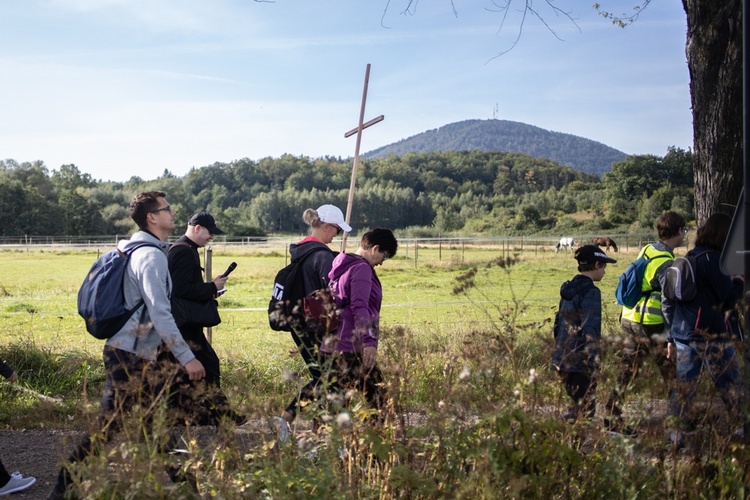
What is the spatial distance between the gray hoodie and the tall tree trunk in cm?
541

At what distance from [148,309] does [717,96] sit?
5825mm

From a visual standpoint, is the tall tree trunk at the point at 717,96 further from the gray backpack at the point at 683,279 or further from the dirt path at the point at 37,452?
the dirt path at the point at 37,452

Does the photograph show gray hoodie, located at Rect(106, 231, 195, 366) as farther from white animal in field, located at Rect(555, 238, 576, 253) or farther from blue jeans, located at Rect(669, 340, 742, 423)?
white animal in field, located at Rect(555, 238, 576, 253)

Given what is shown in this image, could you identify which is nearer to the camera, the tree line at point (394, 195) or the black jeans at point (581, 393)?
the black jeans at point (581, 393)

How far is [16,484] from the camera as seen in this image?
4.13 m

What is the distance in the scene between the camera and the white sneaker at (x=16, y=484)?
13.3 ft

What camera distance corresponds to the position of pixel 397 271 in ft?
105

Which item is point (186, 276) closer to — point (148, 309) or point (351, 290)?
point (148, 309)

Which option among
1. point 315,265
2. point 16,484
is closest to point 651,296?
point 315,265

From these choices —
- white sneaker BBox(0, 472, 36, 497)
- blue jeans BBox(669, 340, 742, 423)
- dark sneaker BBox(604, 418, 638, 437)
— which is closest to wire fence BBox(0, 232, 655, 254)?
blue jeans BBox(669, 340, 742, 423)

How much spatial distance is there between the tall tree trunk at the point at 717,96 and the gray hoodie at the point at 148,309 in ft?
17.8

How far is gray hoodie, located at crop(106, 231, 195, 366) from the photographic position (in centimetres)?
361

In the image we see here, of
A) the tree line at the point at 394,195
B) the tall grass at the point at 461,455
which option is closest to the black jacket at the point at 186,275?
the tall grass at the point at 461,455

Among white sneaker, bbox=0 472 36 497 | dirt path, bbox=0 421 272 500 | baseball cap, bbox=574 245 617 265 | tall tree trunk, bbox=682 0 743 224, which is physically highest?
tall tree trunk, bbox=682 0 743 224
